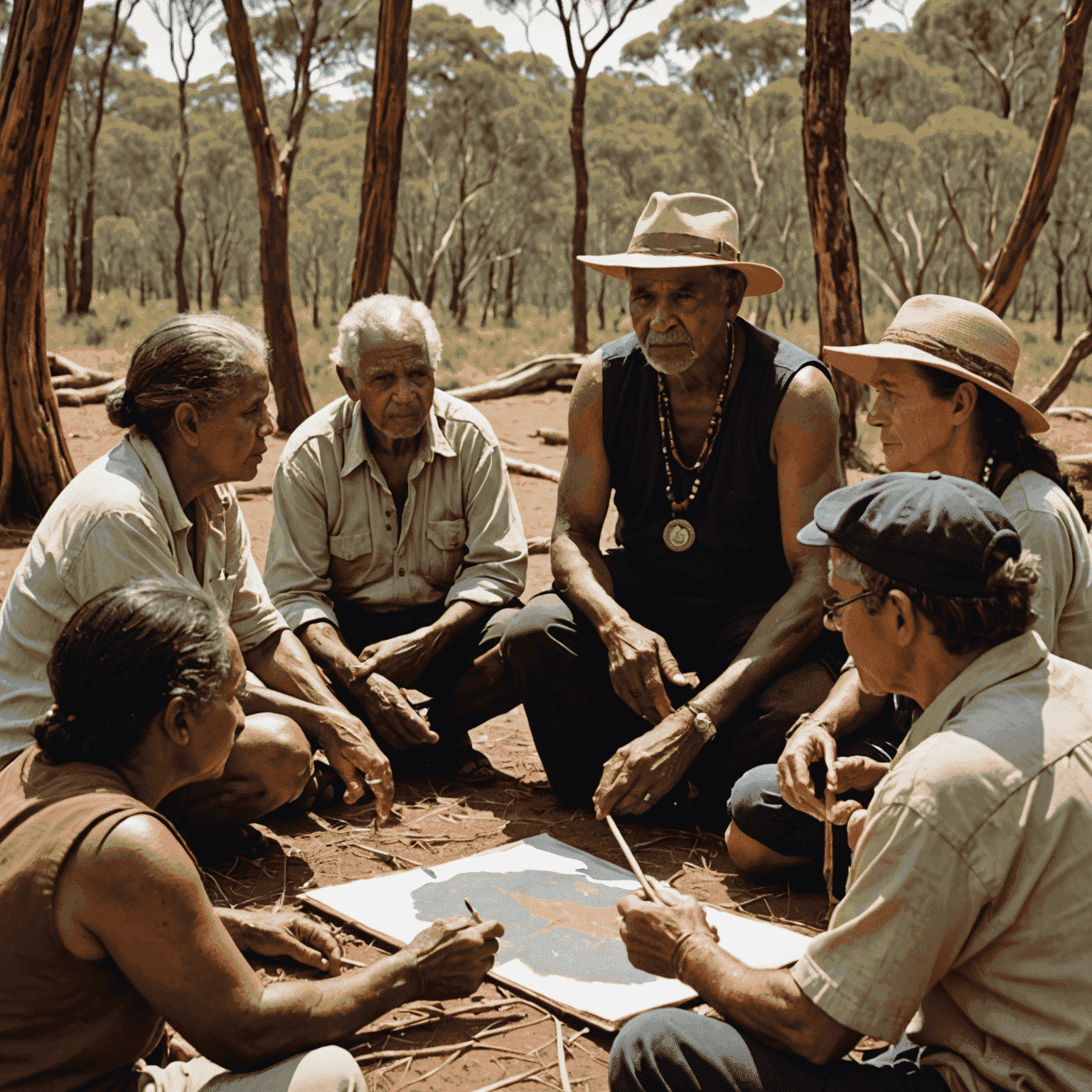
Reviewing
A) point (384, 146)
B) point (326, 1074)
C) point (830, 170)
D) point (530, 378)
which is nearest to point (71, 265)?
point (530, 378)

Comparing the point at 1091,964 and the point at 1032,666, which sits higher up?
the point at 1032,666

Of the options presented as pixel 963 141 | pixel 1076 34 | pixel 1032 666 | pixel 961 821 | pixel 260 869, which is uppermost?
pixel 963 141

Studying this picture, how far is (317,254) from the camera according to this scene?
3897 centimetres

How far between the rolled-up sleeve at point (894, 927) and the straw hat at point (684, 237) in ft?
7.94

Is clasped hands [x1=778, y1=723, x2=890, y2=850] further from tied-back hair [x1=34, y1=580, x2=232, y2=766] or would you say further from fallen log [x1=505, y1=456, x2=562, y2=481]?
fallen log [x1=505, y1=456, x2=562, y2=481]

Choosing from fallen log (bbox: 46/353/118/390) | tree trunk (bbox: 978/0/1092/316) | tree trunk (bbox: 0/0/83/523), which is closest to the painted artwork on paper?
tree trunk (bbox: 0/0/83/523)

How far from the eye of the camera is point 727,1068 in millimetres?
1791

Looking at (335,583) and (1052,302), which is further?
(1052,302)

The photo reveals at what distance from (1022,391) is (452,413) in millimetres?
16712

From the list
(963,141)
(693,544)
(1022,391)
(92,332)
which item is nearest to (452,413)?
(693,544)

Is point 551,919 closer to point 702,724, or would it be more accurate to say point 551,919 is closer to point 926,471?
point 702,724

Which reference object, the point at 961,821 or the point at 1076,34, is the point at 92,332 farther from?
the point at 961,821

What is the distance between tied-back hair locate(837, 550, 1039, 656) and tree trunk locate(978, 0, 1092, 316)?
25.9ft

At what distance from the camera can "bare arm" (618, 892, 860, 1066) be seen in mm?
1720
